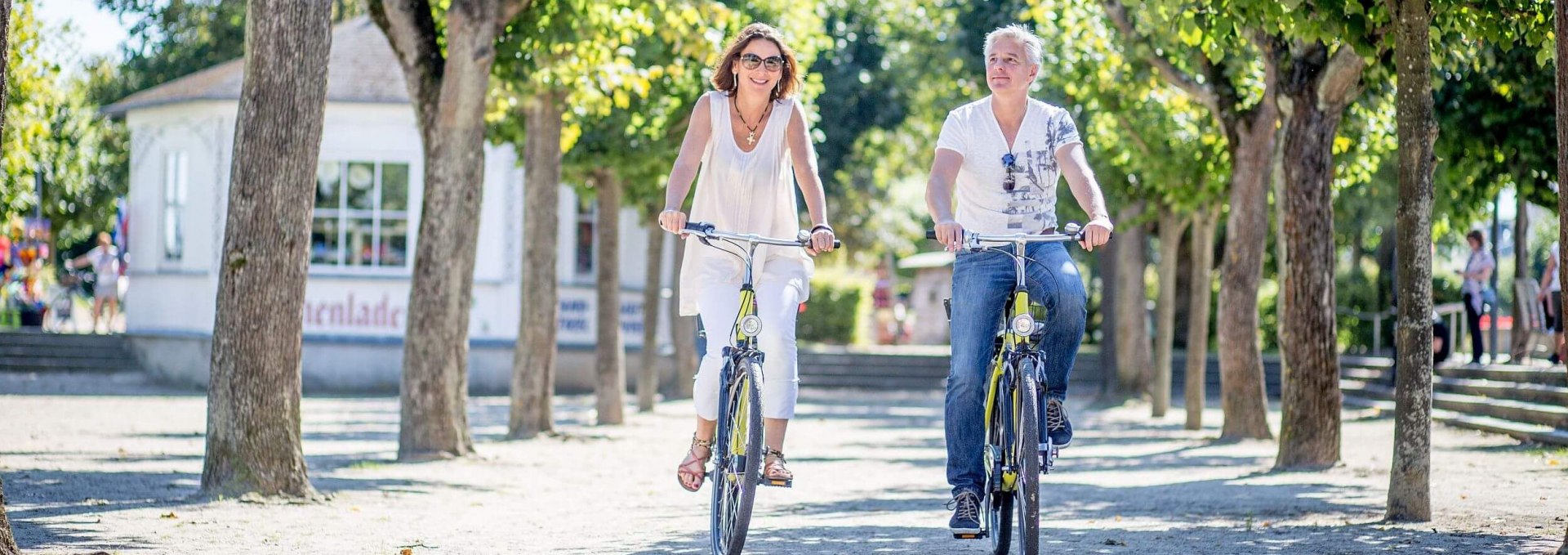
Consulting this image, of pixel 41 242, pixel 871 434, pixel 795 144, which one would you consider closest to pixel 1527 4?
pixel 795 144

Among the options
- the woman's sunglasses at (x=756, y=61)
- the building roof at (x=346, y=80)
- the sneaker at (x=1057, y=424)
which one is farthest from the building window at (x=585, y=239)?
the sneaker at (x=1057, y=424)

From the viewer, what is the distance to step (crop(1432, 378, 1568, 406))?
17203mm

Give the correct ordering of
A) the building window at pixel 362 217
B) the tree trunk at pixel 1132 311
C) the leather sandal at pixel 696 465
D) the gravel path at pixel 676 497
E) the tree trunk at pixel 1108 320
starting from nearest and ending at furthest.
→ the leather sandal at pixel 696 465 < the gravel path at pixel 676 497 < the tree trunk at pixel 1132 311 < the building window at pixel 362 217 < the tree trunk at pixel 1108 320

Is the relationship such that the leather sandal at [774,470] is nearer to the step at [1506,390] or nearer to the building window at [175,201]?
the step at [1506,390]

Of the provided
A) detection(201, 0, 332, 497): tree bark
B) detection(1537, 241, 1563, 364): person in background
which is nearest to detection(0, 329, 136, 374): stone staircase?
detection(201, 0, 332, 497): tree bark

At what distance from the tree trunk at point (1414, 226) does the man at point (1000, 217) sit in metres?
2.76

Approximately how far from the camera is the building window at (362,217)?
94.0ft

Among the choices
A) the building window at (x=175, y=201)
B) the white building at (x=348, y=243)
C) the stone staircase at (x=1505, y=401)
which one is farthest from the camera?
the building window at (x=175, y=201)

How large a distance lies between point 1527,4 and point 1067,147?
3.95 metres

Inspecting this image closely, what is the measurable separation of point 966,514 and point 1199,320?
47.5 ft

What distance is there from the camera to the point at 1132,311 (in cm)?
2662

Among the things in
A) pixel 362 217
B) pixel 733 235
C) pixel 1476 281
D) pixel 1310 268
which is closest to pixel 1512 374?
pixel 1476 281

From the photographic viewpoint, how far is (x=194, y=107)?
97.3 ft

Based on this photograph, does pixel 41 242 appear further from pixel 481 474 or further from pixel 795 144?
pixel 795 144
